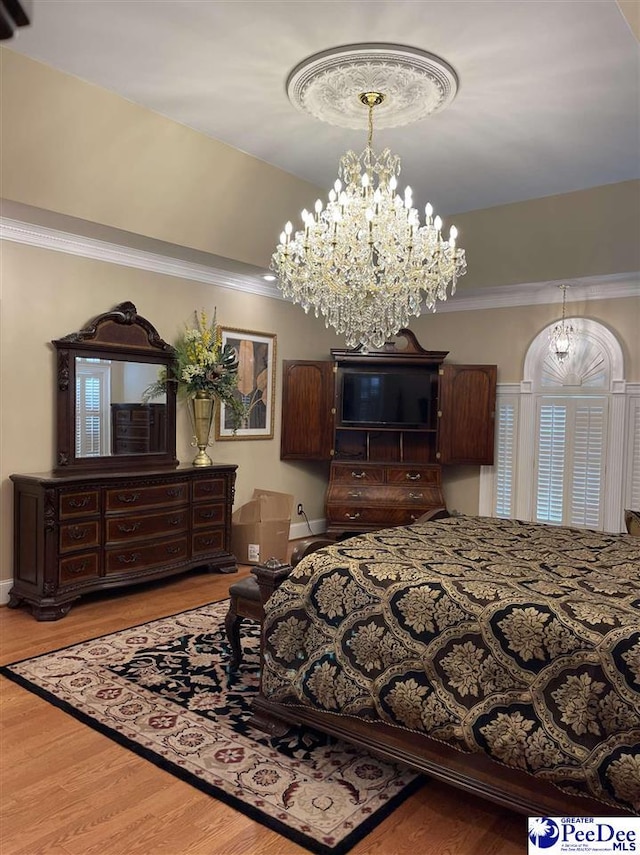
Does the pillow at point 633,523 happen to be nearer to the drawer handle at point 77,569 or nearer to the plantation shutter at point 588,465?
the plantation shutter at point 588,465

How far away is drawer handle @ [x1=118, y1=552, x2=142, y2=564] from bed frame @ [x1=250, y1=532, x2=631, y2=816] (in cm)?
205

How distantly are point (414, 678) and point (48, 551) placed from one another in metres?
2.81

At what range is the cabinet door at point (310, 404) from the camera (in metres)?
6.49

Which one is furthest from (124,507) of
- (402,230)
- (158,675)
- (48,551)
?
(402,230)

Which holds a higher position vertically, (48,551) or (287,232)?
(287,232)

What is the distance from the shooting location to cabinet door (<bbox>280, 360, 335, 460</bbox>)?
21.3ft

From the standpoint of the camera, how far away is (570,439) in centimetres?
620

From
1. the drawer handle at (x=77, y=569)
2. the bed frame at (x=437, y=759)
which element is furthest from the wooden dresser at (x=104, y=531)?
the bed frame at (x=437, y=759)

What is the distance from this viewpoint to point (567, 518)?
621 centimetres

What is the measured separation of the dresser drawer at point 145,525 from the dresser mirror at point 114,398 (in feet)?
1.58

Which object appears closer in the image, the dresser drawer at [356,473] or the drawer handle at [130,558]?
the drawer handle at [130,558]

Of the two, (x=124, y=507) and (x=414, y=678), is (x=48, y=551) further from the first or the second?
(x=414, y=678)

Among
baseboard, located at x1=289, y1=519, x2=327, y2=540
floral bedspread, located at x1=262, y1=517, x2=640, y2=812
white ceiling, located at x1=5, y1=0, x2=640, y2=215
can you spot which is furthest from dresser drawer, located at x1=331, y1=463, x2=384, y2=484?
floral bedspread, located at x1=262, y1=517, x2=640, y2=812

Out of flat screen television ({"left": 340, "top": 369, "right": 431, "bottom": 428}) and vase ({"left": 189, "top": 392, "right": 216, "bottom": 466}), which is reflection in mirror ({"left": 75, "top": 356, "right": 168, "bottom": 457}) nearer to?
vase ({"left": 189, "top": 392, "right": 216, "bottom": 466})
